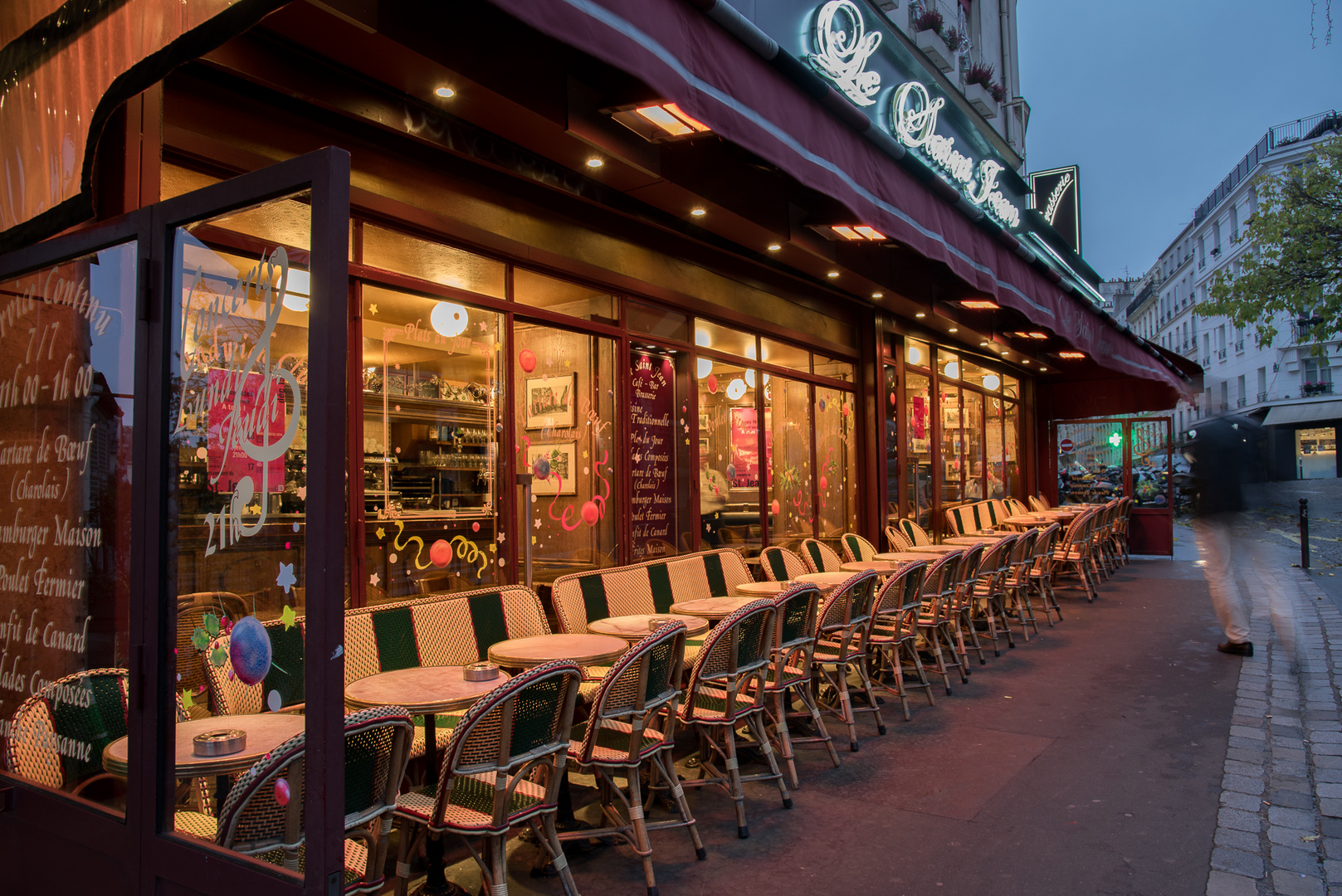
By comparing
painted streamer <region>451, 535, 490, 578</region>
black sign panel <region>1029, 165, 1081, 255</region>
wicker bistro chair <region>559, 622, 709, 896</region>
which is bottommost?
wicker bistro chair <region>559, 622, 709, 896</region>

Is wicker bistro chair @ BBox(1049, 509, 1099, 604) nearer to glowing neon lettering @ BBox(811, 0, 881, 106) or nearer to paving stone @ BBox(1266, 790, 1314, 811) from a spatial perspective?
glowing neon lettering @ BBox(811, 0, 881, 106)

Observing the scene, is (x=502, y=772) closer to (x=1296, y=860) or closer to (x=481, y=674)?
(x=481, y=674)

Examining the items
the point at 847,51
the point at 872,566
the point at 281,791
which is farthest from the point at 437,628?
the point at 847,51

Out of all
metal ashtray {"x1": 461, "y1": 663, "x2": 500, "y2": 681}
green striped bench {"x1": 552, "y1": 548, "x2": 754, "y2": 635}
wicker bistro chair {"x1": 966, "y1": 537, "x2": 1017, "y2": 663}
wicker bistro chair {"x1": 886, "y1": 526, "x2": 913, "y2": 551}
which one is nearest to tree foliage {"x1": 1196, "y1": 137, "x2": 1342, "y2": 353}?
wicker bistro chair {"x1": 886, "y1": 526, "x2": 913, "y2": 551}

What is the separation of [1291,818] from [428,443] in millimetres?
4903

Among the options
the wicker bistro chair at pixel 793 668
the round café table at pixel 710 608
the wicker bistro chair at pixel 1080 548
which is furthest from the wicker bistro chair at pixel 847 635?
the wicker bistro chair at pixel 1080 548

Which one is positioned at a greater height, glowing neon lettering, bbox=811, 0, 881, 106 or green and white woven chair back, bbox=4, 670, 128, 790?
glowing neon lettering, bbox=811, 0, 881, 106

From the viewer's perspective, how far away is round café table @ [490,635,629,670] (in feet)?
13.2

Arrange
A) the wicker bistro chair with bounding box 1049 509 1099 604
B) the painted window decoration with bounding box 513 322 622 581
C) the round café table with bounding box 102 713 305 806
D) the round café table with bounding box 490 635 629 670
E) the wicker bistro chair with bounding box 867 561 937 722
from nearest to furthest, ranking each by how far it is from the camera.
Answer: the round café table with bounding box 102 713 305 806
the round café table with bounding box 490 635 629 670
the wicker bistro chair with bounding box 867 561 937 722
the painted window decoration with bounding box 513 322 622 581
the wicker bistro chair with bounding box 1049 509 1099 604

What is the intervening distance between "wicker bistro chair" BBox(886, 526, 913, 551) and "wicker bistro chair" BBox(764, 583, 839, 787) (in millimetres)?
5197

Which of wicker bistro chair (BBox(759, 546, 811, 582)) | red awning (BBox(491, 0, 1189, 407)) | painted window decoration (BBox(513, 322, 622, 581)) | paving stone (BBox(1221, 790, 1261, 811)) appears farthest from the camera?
wicker bistro chair (BBox(759, 546, 811, 582))

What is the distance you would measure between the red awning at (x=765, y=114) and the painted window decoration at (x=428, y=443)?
7.57 ft

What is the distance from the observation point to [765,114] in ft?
13.6

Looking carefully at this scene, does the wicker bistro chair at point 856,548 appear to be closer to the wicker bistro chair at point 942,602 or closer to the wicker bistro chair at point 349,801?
the wicker bistro chair at point 942,602
